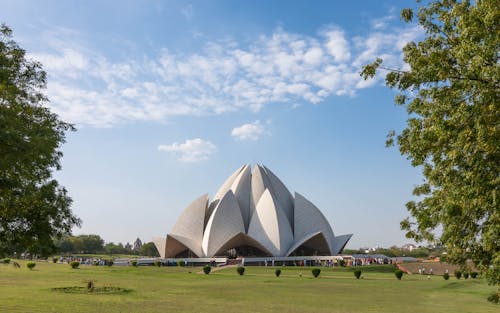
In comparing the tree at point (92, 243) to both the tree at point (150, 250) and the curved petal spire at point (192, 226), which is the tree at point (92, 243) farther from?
the curved petal spire at point (192, 226)

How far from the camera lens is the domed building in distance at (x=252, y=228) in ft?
175

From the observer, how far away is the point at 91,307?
1312 cm

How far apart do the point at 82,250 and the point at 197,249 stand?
184ft

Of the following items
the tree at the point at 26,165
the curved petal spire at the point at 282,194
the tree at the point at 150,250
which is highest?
the curved petal spire at the point at 282,194

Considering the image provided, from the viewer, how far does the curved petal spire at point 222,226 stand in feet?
173

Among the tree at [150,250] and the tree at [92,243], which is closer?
the tree at [150,250]

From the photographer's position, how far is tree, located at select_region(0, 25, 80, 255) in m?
8.63

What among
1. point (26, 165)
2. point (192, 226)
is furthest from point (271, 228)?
point (26, 165)

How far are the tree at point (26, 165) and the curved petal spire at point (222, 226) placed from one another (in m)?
42.4

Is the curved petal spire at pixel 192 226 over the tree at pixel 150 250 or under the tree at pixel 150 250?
over

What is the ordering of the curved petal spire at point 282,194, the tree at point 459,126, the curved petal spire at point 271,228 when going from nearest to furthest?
1. the tree at point 459,126
2. the curved petal spire at point 271,228
3. the curved petal spire at point 282,194

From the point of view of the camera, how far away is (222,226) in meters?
53.8

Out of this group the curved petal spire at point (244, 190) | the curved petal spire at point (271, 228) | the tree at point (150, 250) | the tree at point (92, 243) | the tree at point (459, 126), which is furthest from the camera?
the tree at point (92, 243)

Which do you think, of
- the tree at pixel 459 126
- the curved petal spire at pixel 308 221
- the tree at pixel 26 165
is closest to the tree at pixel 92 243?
the curved petal spire at pixel 308 221
